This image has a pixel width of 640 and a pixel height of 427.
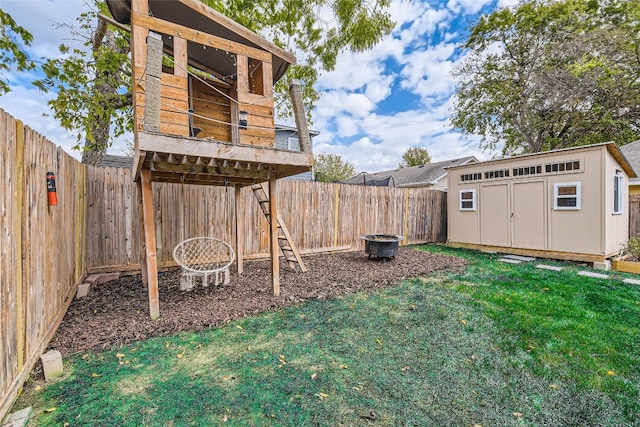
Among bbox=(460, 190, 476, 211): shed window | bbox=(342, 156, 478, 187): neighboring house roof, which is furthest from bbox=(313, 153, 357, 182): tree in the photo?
bbox=(460, 190, 476, 211): shed window

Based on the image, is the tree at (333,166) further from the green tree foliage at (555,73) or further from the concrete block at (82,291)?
the concrete block at (82,291)

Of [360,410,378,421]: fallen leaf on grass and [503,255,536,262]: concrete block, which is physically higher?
[503,255,536,262]: concrete block

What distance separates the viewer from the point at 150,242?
124 inches

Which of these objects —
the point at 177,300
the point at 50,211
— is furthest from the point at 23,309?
the point at 177,300

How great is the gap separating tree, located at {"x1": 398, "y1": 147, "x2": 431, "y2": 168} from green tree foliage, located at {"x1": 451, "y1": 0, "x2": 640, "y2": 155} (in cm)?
1782

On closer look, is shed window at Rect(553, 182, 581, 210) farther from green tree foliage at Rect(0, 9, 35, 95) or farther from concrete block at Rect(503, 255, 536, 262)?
green tree foliage at Rect(0, 9, 35, 95)

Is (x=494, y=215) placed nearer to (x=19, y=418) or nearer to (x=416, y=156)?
(x=19, y=418)

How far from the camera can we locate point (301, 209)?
6.80m

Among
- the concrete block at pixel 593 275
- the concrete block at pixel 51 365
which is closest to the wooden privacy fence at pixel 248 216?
the concrete block at pixel 51 365

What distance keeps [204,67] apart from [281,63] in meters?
1.30

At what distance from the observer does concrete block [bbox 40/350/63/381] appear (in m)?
2.11

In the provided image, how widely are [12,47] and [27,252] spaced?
4.99 metres

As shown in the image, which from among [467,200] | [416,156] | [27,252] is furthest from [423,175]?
[27,252]

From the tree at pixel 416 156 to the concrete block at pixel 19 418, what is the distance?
33.9m
